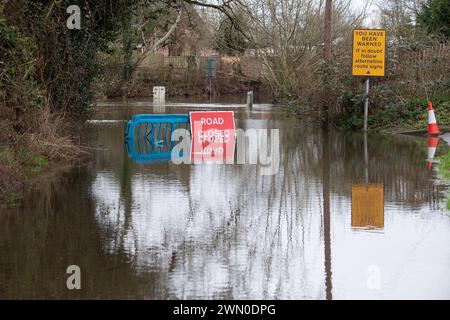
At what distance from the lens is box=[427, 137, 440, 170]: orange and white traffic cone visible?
1764cm

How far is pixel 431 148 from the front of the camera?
68.9 ft

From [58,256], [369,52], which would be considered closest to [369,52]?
[369,52]

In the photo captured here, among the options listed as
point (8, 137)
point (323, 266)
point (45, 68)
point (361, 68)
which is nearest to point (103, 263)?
point (323, 266)

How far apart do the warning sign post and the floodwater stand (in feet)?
28.5

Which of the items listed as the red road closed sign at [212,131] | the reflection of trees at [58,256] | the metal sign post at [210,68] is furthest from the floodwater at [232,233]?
the metal sign post at [210,68]

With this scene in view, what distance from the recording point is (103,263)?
8688 millimetres

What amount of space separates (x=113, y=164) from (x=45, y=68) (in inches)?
126

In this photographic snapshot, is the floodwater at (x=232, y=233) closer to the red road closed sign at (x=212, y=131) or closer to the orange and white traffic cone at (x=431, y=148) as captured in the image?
the orange and white traffic cone at (x=431, y=148)

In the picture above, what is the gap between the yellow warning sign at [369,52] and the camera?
2584 cm

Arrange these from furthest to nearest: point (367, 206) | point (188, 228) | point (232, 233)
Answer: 1. point (367, 206)
2. point (188, 228)
3. point (232, 233)

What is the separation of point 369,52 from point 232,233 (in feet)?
54.3

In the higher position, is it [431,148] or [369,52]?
[369,52]

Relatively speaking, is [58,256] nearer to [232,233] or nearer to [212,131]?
[232,233]
